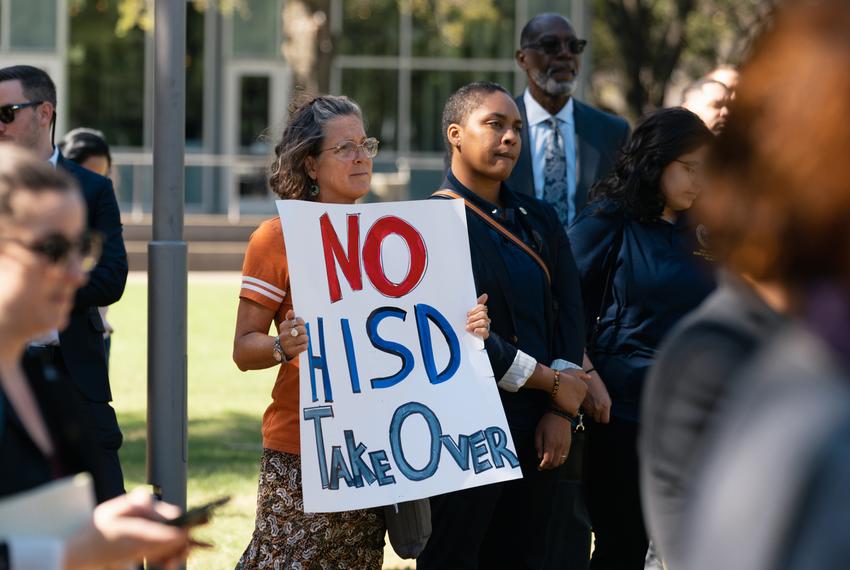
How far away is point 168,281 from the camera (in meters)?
4.54

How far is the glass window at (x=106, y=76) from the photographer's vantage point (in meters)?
30.3

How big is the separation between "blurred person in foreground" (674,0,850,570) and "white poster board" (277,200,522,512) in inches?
110

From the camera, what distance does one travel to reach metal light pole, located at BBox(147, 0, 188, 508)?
4.52 metres

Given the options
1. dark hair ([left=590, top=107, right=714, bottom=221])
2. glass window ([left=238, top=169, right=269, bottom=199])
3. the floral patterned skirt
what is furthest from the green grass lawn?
glass window ([left=238, top=169, right=269, bottom=199])

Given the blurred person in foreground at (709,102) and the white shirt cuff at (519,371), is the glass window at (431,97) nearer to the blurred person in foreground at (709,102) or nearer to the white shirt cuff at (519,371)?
the blurred person in foreground at (709,102)

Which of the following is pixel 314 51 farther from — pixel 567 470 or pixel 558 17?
pixel 567 470

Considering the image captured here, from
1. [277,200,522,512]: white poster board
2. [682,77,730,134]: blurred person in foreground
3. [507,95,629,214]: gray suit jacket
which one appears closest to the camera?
[277,200,522,512]: white poster board

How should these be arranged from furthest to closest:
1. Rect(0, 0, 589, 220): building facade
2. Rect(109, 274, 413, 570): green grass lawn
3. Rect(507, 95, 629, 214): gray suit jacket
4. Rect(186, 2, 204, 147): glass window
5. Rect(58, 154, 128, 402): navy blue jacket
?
Rect(186, 2, 204, 147): glass window, Rect(0, 0, 589, 220): building facade, Rect(109, 274, 413, 570): green grass lawn, Rect(507, 95, 629, 214): gray suit jacket, Rect(58, 154, 128, 402): navy blue jacket

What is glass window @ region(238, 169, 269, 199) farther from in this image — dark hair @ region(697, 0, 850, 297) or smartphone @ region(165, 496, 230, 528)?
dark hair @ region(697, 0, 850, 297)

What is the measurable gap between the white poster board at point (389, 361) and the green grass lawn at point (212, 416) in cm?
170

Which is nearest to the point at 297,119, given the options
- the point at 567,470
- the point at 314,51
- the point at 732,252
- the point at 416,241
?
the point at 416,241

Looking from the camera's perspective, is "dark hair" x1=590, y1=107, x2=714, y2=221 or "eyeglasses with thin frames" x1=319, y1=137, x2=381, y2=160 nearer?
"eyeglasses with thin frames" x1=319, y1=137, x2=381, y2=160

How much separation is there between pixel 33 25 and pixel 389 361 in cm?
2723

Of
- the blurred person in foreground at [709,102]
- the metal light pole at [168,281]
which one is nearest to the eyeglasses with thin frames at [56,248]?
the metal light pole at [168,281]
